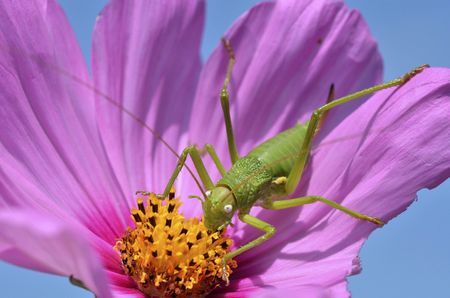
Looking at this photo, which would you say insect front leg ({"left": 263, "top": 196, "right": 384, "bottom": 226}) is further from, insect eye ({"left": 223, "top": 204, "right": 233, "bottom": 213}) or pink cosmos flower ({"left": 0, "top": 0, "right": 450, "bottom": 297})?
insect eye ({"left": 223, "top": 204, "right": 233, "bottom": 213})

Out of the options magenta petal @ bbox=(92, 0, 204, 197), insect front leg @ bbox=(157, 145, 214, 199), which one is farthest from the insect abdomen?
magenta petal @ bbox=(92, 0, 204, 197)

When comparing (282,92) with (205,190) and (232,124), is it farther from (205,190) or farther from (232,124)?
(205,190)

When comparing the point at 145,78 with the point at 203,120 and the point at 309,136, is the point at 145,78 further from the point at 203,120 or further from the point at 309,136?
the point at 309,136

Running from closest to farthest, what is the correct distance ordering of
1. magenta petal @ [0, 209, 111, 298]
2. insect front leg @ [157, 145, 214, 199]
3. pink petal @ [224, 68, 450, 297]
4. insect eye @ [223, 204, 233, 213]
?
magenta petal @ [0, 209, 111, 298]
pink petal @ [224, 68, 450, 297]
insect eye @ [223, 204, 233, 213]
insect front leg @ [157, 145, 214, 199]

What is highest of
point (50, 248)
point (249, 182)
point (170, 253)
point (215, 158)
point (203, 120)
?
point (203, 120)

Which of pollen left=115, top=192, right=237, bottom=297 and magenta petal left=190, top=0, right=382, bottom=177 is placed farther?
magenta petal left=190, top=0, right=382, bottom=177

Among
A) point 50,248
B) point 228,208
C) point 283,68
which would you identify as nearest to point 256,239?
point 228,208
